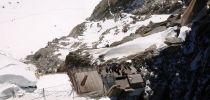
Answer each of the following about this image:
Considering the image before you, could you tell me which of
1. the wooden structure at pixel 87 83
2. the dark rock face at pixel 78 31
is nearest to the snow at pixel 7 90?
the wooden structure at pixel 87 83

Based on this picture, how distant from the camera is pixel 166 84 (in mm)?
16797

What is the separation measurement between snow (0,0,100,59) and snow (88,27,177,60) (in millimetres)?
15701

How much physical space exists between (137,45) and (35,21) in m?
26.5

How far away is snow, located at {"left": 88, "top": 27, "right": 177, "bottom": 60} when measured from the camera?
23114 mm

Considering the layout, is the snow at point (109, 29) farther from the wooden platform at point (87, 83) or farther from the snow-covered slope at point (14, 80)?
the snow-covered slope at point (14, 80)

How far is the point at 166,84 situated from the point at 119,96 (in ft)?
9.37

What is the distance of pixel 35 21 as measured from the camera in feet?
159

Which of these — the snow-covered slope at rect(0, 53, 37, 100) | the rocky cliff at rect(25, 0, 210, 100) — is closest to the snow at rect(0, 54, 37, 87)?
the snow-covered slope at rect(0, 53, 37, 100)

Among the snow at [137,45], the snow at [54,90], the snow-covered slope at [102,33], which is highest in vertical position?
the snow-covered slope at [102,33]

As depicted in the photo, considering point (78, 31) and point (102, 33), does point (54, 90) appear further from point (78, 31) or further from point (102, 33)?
point (78, 31)

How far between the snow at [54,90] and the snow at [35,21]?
16879 millimetres

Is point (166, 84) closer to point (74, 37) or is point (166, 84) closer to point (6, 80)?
point (6, 80)

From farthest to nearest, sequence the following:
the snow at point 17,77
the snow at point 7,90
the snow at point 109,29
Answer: the snow at point 109,29
the snow at point 17,77
the snow at point 7,90

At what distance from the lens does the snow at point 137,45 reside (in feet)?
75.8
